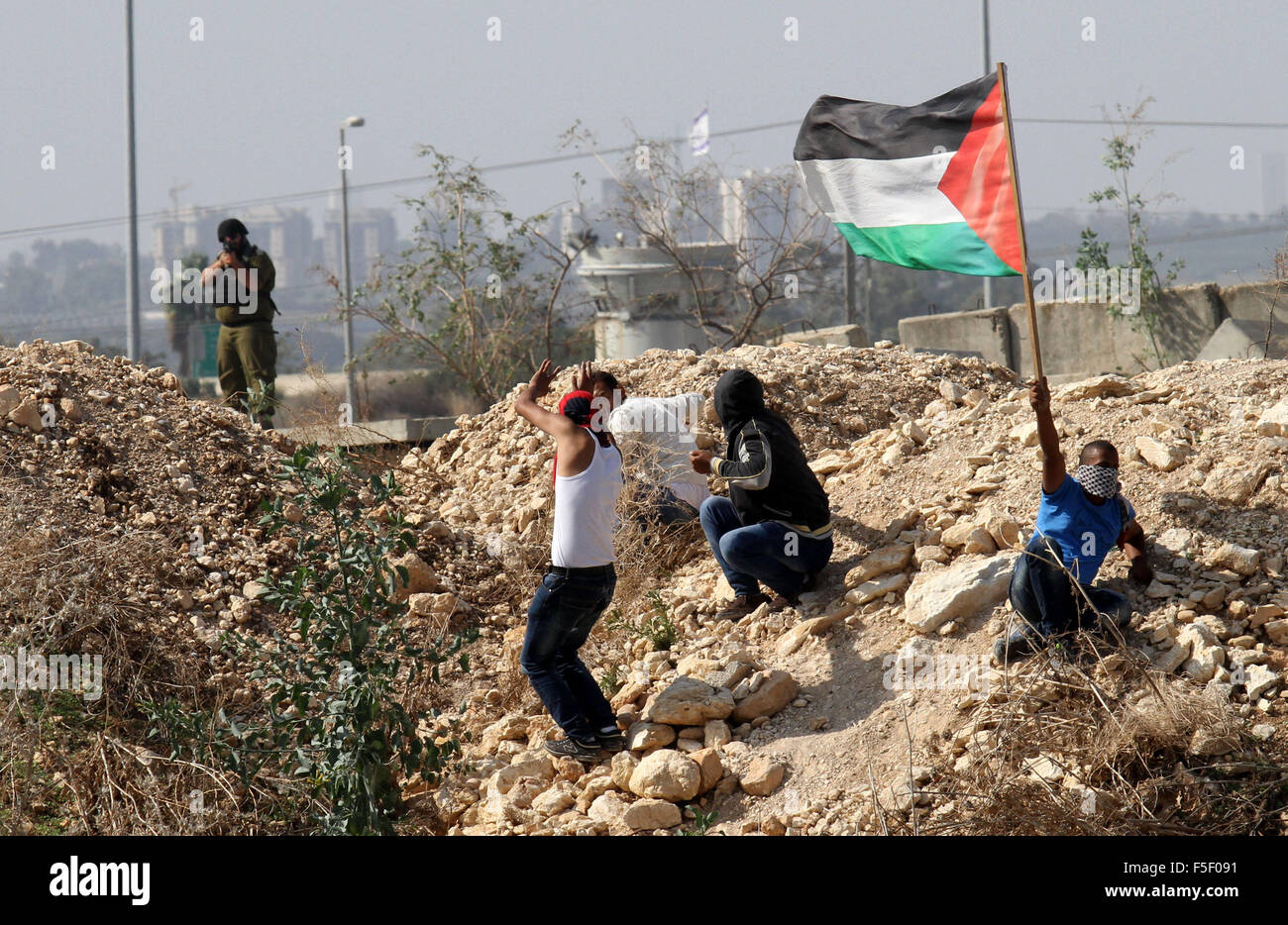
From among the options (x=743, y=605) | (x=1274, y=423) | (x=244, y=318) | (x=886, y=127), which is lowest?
(x=743, y=605)

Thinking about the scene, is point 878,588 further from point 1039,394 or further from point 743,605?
point 1039,394

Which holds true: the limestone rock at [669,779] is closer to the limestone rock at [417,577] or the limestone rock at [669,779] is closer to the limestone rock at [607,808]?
the limestone rock at [607,808]

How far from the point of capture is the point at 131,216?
16.3 meters

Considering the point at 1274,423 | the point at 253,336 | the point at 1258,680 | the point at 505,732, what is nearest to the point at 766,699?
the point at 505,732

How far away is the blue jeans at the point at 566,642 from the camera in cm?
463

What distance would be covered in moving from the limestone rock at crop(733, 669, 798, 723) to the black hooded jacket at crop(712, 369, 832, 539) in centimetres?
80

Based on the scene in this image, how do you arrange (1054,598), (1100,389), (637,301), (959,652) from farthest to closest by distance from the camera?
(637,301)
(1100,389)
(959,652)
(1054,598)

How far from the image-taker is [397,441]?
9508mm

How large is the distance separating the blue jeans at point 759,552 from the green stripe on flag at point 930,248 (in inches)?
52.4

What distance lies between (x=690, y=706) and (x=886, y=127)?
276 cm

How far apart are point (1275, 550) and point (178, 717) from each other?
4.42 m

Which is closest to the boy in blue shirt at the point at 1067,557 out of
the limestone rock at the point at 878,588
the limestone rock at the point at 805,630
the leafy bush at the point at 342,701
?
the limestone rock at the point at 878,588
